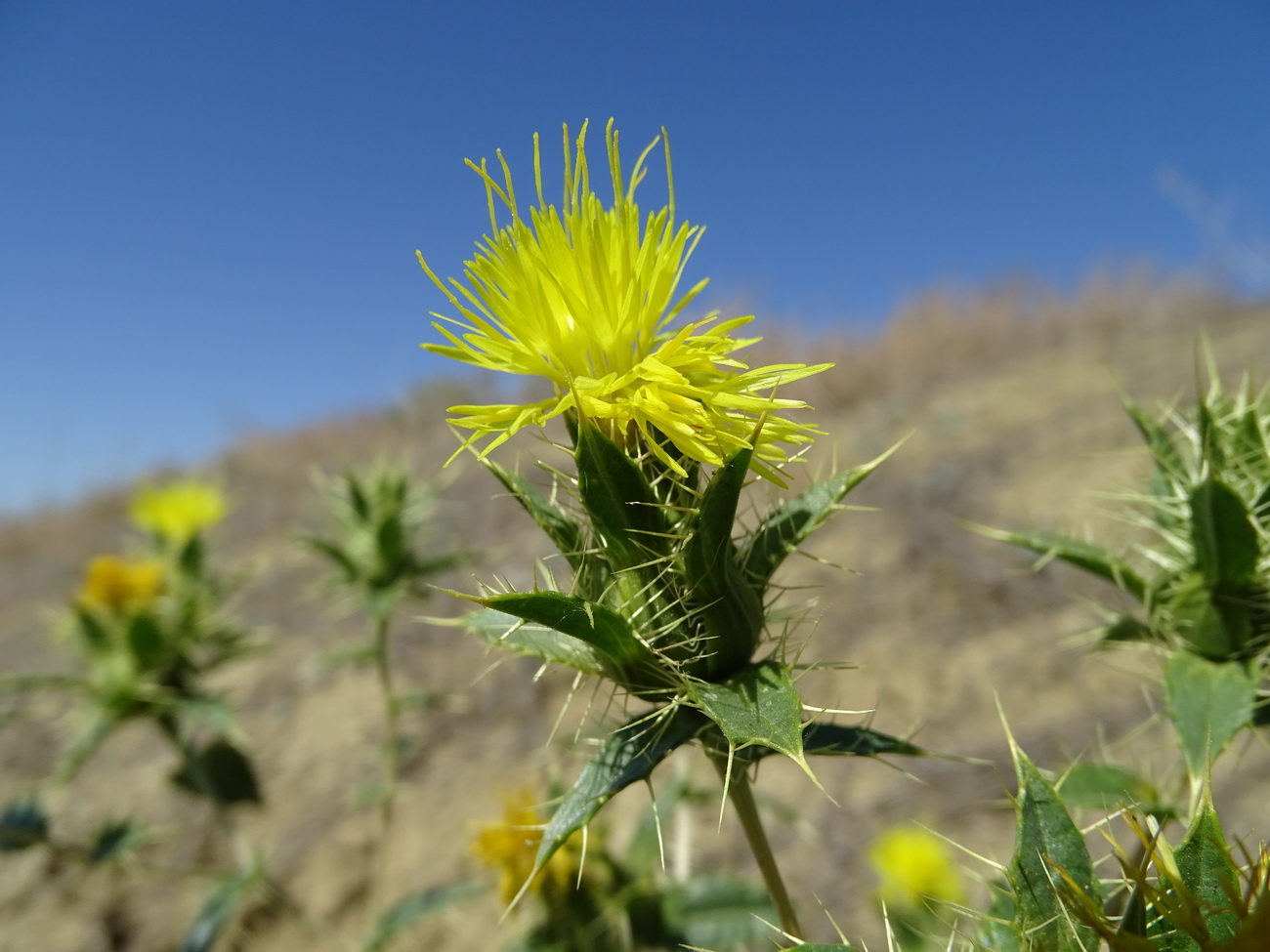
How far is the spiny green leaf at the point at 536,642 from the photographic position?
1.18 meters

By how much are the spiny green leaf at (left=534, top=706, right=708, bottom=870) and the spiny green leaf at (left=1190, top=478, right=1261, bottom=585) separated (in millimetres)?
1082

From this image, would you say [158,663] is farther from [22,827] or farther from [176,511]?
[176,511]

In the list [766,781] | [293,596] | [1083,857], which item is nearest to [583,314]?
[1083,857]

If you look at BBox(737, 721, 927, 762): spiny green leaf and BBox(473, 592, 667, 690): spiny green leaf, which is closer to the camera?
BBox(473, 592, 667, 690): spiny green leaf

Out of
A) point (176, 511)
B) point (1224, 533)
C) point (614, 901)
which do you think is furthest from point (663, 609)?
point (176, 511)

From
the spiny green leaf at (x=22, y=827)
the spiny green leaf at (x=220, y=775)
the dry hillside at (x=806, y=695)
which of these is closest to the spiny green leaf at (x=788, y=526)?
the dry hillside at (x=806, y=695)

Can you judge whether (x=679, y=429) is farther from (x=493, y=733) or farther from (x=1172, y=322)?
(x=1172, y=322)

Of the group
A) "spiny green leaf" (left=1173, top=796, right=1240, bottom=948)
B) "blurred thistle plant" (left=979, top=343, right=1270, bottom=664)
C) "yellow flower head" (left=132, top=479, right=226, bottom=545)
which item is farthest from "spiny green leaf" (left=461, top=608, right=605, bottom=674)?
"yellow flower head" (left=132, top=479, right=226, bottom=545)

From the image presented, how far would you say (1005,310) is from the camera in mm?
14609

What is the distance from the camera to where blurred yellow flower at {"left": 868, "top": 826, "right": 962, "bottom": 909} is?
3.12 metres

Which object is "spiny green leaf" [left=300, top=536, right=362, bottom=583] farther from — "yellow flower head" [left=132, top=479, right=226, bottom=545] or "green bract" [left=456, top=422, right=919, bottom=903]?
"green bract" [left=456, top=422, right=919, bottom=903]

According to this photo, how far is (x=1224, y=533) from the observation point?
4.69 feet

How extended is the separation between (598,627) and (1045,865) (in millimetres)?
A: 675

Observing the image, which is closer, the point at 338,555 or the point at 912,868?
the point at 338,555
